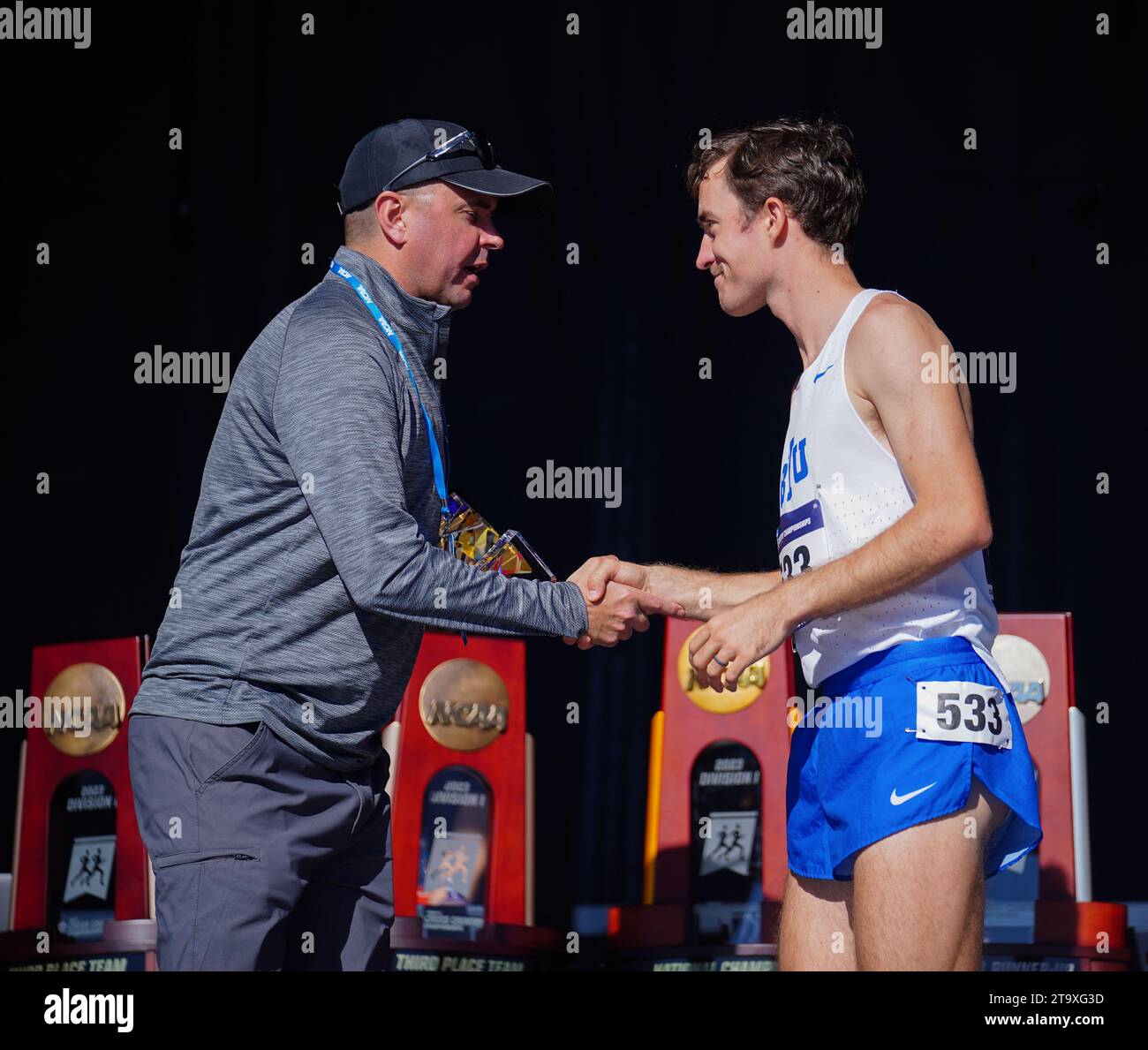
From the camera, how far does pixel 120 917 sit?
340 centimetres

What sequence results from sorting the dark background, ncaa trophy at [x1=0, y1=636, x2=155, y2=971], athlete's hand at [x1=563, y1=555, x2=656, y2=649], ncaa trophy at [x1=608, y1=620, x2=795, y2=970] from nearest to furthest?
athlete's hand at [x1=563, y1=555, x2=656, y2=649] < ncaa trophy at [x1=608, y1=620, x2=795, y2=970] < ncaa trophy at [x1=0, y1=636, x2=155, y2=971] < the dark background

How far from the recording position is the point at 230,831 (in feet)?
6.70

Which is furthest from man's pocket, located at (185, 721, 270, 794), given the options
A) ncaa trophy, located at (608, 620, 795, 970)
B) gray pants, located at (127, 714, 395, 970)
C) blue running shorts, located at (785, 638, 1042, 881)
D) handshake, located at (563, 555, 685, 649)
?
ncaa trophy, located at (608, 620, 795, 970)

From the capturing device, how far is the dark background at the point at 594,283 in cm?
402

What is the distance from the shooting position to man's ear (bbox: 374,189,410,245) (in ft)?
8.12

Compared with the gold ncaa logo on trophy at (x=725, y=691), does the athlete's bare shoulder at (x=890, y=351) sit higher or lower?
higher

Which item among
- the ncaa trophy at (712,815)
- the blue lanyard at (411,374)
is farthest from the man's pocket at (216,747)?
the ncaa trophy at (712,815)

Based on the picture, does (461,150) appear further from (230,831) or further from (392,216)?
(230,831)

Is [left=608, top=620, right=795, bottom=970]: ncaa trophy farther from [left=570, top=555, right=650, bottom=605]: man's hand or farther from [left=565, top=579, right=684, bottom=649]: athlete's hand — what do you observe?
[left=565, top=579, right=684, bottom=649]: athlete's hand

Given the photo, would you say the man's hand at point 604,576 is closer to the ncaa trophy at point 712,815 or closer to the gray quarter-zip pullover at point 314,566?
the gray quarter-zip pullover at point 314,566

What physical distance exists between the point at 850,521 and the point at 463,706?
5.13 ft

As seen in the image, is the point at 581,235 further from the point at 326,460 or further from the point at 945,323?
the point at 326,460

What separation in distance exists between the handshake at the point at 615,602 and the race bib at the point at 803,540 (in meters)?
0.35

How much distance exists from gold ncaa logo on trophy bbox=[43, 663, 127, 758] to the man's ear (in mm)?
1594
